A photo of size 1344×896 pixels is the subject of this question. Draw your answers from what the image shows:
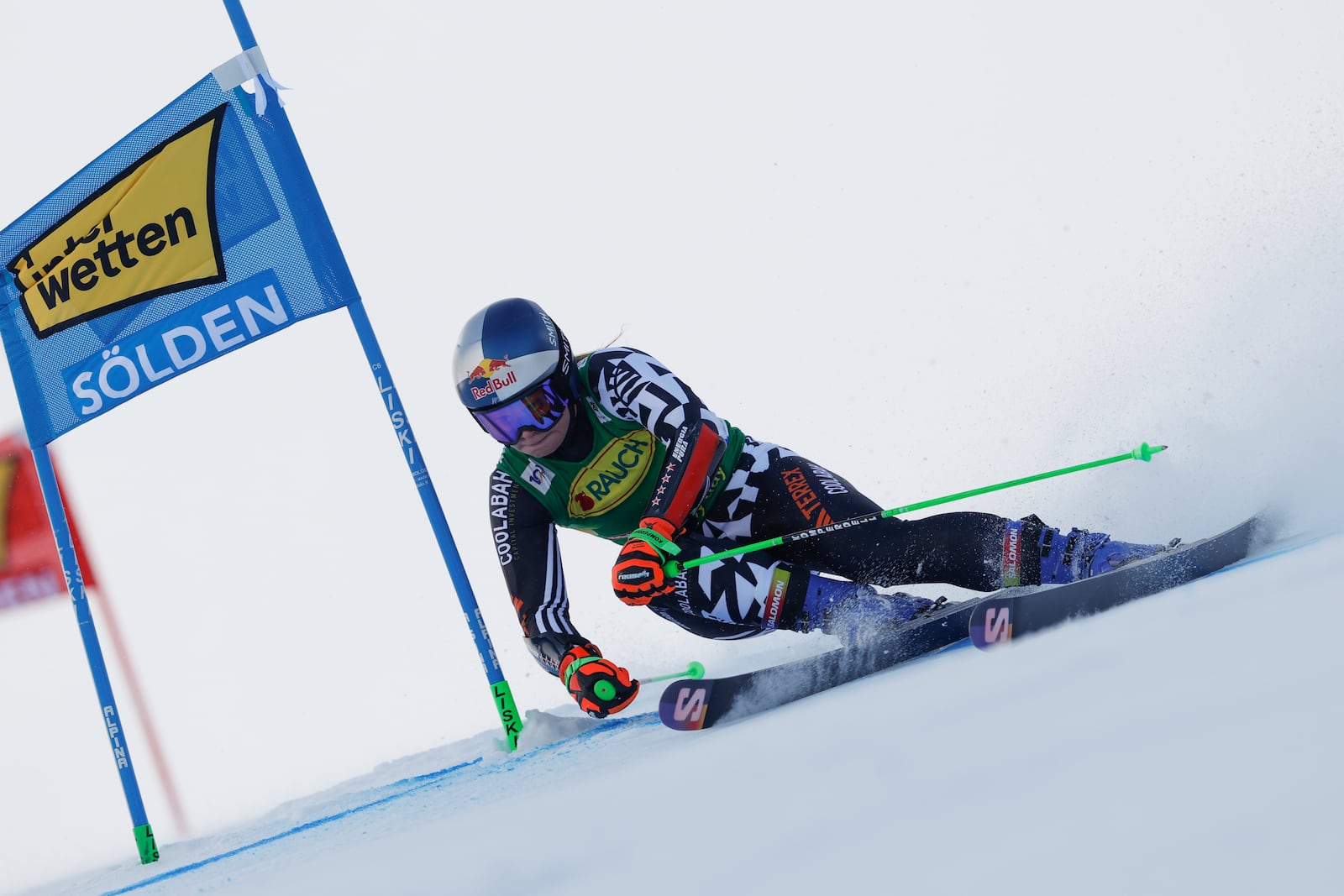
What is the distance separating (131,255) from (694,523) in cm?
248

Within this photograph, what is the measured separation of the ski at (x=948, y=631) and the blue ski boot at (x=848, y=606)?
135 mm

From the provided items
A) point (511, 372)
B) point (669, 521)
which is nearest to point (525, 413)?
point (511, 372)

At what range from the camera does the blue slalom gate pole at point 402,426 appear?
4.05m

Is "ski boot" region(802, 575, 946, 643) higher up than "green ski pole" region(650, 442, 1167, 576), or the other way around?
"green ski pole" region(650, 442, 1167, 576)

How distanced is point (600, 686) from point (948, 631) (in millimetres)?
1142

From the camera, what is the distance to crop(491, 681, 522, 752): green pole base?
407 centimetres

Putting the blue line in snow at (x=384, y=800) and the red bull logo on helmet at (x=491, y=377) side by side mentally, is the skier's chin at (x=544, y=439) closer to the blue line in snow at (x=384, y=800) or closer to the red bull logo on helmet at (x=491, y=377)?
the red bull logo on helmet at (x=491, y=377)

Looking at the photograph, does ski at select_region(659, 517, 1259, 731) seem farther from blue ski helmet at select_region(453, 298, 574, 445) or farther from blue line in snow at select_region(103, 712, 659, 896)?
blue ski helmet at select_region(453, 298, 574, 445)

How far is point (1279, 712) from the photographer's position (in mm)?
1196

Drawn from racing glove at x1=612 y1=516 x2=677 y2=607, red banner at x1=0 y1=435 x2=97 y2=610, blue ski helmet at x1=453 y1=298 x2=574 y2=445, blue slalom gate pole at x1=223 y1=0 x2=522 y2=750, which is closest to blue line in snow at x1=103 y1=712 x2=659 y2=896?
blue slalom gate pole at x1=223 y1=0 x2=522 y2=750

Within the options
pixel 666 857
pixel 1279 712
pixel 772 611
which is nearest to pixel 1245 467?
pixel 772 611

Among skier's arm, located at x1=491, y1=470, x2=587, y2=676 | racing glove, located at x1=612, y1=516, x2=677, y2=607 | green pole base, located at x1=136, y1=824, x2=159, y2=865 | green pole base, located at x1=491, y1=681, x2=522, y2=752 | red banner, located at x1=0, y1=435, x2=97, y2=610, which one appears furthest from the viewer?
red banner, located at x1=0, y1=435, x2=97, y2=610

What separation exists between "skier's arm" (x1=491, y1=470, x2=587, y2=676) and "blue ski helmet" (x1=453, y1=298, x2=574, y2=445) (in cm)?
33

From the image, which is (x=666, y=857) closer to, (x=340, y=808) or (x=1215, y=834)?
(x=1215, y=834)
